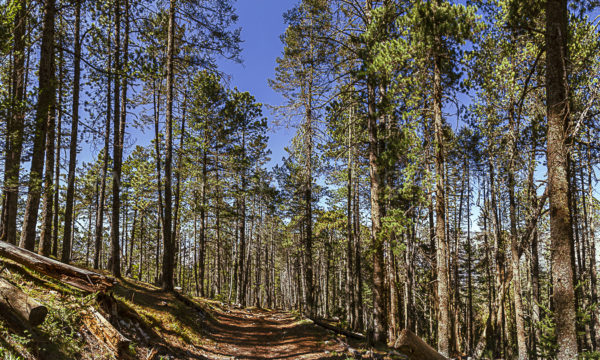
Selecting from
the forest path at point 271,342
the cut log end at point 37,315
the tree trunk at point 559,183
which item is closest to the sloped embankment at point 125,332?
the forest path at point 271,342

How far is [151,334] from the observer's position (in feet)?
24.8

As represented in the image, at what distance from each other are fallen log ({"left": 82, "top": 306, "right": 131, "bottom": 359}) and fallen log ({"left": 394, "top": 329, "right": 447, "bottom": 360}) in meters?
4.68

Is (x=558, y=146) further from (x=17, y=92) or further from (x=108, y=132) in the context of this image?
(x=108, y=132)

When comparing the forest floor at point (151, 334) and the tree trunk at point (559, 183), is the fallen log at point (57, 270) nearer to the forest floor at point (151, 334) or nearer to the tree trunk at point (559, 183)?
the forest floor at point (151, 334)

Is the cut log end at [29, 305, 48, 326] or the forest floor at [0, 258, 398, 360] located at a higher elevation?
the cut log end at [29, 305, 48, 326]

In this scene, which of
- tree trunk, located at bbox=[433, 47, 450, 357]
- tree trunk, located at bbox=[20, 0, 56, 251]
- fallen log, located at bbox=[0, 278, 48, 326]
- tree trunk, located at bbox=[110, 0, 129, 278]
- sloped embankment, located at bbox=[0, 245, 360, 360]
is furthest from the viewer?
tree trunk, located at bbox=[110, 0, 129, 278]

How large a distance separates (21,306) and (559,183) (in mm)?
8703

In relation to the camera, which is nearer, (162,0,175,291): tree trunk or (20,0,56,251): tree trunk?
(20,0,56,251): tree trunk

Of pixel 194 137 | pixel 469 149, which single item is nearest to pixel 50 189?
pixel 194 137

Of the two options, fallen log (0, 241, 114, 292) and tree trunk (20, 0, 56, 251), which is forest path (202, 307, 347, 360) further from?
tree trunk (20, 0, 56, 251)

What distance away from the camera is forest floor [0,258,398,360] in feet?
14.6

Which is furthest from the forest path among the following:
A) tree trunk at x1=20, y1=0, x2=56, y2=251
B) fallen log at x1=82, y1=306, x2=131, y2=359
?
tree trunk at x1=20, y1=0, x2=56, y2=251

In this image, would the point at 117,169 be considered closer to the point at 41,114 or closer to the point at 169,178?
the point at 169,178

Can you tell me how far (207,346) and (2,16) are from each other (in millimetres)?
9957
